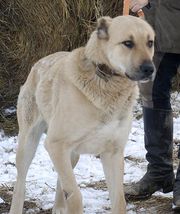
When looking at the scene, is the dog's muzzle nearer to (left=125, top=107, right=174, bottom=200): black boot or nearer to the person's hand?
the person's hand

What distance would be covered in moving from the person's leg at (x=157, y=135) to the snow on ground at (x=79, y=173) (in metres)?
0.17

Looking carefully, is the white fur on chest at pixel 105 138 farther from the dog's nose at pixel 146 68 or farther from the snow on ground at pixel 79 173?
the snow on ground at pixel 79 173

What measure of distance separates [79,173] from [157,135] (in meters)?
1.07

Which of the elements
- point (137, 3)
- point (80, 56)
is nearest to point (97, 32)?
point (80, 56)

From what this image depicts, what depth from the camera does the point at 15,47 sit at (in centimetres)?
716

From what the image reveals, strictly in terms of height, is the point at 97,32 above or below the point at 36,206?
above

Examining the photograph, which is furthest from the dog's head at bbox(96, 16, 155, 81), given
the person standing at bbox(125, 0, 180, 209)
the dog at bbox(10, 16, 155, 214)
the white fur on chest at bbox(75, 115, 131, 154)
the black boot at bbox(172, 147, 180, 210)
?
the black boot at bbox(172, 147, 180, 210)

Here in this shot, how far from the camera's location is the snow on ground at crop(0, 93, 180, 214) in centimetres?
475

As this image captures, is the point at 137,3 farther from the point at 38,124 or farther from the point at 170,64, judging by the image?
the point at 38,124

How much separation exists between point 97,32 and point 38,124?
1.03 m

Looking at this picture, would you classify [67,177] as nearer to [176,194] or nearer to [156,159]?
[176,194]

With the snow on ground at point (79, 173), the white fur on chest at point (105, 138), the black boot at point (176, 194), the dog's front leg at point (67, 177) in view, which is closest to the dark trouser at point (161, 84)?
the black boot at point (176, 194)

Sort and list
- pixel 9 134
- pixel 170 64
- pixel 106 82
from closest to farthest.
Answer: pixel 106 82, pixel 170 64, pixel 9 134

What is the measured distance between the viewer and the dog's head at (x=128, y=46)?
145 inches
